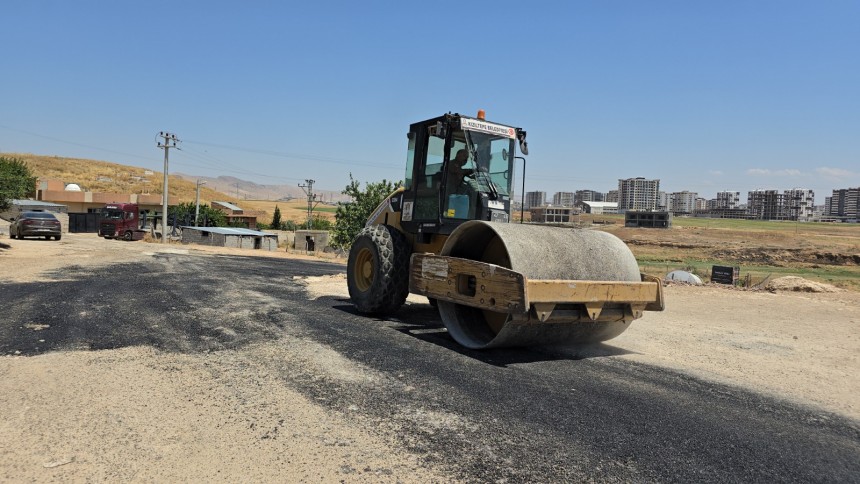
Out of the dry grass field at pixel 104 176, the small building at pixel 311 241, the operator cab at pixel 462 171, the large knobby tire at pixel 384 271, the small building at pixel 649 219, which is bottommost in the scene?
the small building at pixel 311 241

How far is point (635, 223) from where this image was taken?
110 m

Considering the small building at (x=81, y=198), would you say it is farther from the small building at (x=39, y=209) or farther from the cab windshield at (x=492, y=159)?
the cab windshield at (x=492, y=159)

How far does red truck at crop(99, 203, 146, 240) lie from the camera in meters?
40.4

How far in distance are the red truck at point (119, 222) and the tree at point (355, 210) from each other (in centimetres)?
1377

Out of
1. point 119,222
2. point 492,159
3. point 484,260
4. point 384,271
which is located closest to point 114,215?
point 119,222

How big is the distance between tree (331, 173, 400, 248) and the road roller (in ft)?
108

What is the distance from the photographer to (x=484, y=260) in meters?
7.42

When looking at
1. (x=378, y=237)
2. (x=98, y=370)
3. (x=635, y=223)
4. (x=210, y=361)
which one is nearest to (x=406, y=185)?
(x=378, y=237)

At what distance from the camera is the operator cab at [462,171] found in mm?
8109

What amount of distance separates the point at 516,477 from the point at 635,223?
11278 centimetres

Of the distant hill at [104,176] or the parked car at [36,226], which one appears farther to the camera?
the distant hill at [104,176]

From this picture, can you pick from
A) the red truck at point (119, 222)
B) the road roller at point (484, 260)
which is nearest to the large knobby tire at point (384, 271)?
the road roller at point (484, 260)

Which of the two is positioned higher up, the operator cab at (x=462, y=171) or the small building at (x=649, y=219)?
the small building at (x=649, y=219)

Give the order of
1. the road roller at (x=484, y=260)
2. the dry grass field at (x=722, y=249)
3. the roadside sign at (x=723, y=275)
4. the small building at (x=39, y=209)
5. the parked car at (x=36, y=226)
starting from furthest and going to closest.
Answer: the small building at (x=39, y=209), the dry grass field at (x=722, y=249), the parked car at (x=36, y=226), the roadside sign at (x=723, y=275), the road roller at (x=484, y=260)
